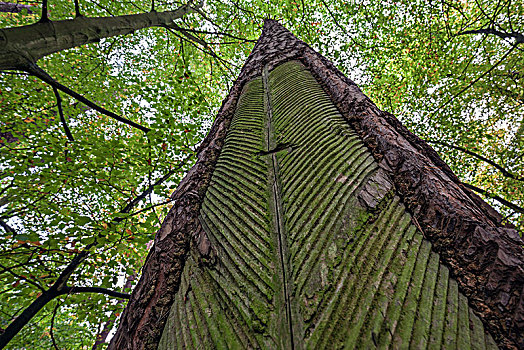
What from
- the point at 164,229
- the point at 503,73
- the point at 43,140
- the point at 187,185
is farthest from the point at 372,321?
the point at 503,73

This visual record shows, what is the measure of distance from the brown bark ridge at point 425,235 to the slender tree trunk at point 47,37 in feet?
7.63

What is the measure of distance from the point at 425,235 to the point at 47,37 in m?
3.77

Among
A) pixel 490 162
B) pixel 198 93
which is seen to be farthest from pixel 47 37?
pixel 490 162

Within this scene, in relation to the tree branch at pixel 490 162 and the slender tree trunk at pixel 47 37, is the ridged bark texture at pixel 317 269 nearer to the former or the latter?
the slender tree trunk at pixel 47 37

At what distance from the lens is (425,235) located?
754 millimetres

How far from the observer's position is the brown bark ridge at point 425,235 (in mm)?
569

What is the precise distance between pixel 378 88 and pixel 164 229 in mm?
8640

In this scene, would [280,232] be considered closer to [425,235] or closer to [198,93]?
[425,235]

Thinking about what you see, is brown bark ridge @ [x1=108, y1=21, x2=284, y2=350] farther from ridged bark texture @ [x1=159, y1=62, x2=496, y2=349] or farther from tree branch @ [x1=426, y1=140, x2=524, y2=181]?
tree branch @ [x1=426, y1=140, x2=524, y2=181]

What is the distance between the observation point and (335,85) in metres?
1.76

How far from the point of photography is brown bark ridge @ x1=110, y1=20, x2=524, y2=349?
1.87ft

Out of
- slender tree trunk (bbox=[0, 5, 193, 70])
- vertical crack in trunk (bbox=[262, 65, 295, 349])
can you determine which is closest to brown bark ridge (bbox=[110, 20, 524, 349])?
vertical crack in trunk (bbox=[262, 65, 295, 349])

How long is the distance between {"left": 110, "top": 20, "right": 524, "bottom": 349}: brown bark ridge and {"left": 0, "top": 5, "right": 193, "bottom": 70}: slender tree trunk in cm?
233

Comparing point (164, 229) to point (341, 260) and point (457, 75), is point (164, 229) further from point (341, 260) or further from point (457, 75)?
point (457, 75)
